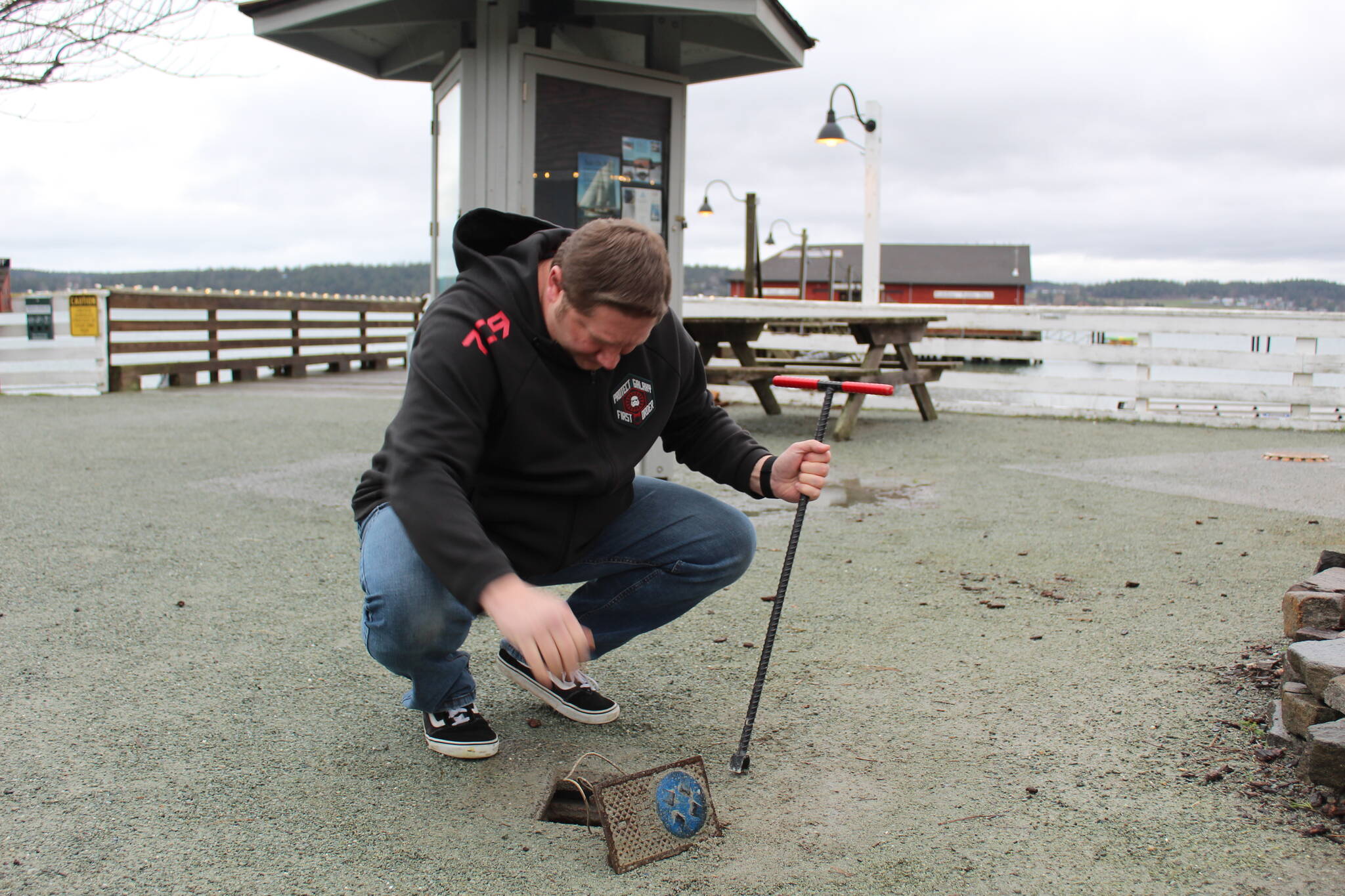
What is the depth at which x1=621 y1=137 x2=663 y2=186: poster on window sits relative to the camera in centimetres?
614

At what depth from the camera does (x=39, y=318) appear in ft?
42.4

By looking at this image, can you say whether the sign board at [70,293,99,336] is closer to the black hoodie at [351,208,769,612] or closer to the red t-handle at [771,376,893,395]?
the black hoodie at [351,208,769,612]

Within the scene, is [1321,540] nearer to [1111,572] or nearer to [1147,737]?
[1111,572]

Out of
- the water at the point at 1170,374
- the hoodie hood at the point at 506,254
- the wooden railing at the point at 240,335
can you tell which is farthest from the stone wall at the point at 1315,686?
the wooden railing at the point at 240,335

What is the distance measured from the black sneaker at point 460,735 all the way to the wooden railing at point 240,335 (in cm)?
850

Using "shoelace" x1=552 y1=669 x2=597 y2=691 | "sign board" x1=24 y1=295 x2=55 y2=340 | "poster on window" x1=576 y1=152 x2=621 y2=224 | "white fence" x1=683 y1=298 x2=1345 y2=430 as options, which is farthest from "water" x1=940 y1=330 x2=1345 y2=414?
"sign board" x1=24 y1=295 x2=55 y2=340

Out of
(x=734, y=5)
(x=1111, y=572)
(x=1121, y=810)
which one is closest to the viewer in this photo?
(x=1121, y=810)

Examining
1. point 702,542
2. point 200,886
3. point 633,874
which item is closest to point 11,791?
point 200,886

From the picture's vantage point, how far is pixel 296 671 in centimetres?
303

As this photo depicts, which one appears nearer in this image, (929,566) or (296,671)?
(296,671)

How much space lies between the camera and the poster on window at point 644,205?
618 centimetres

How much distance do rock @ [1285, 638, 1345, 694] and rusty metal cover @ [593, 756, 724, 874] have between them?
138 cm

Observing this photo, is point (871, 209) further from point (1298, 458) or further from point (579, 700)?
point (579, 700)

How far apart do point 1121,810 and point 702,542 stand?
1.10 meters
